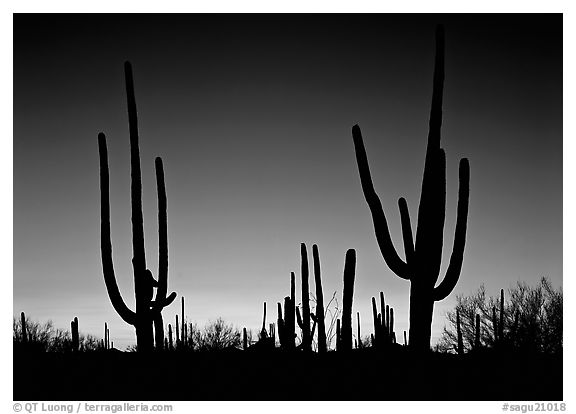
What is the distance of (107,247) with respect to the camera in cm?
1316

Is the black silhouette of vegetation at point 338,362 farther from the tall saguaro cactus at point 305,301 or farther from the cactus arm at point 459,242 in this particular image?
the tall saguaro cactus at point 305,301

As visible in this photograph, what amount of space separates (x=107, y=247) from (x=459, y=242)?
5.82m

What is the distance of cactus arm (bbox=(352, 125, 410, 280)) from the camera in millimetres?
11914

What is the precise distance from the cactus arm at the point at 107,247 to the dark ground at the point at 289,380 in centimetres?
89

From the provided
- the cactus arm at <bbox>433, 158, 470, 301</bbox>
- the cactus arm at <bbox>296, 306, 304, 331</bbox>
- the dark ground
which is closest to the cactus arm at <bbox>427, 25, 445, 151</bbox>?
the cactus arm at <bbox>433, 158, 470, 301</bbox>

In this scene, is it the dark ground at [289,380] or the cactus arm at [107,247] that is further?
the cactus arm at [107,247]

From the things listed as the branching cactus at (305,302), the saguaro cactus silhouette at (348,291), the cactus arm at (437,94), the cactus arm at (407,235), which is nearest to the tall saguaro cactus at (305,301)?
the branching cactus at (305,302)

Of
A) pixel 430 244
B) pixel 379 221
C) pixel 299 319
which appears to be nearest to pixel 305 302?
pixel 299 319

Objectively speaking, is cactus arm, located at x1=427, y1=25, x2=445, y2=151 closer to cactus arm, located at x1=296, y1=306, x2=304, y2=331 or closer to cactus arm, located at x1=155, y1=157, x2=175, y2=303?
cactus arm, located at x1=155, y1=157, x2=175, y2=303

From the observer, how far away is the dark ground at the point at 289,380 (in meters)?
9.55

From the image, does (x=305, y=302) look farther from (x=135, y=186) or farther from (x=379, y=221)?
(x=379, y=221)

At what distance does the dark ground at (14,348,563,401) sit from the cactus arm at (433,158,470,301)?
1081 millimetres
